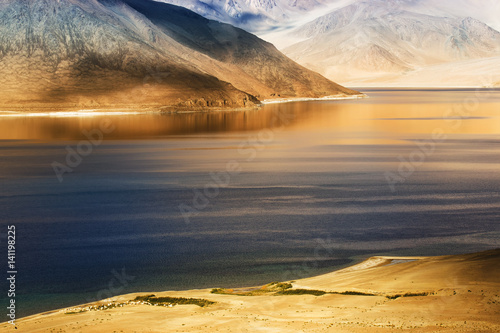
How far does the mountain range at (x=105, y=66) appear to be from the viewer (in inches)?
4771

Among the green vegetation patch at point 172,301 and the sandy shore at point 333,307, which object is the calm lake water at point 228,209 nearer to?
the green vegetation patch at point 172,301

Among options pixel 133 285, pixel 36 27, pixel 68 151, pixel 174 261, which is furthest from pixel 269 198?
pixel 36 27

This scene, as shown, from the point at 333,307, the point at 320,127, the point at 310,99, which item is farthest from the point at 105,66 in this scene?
the point at 333,307

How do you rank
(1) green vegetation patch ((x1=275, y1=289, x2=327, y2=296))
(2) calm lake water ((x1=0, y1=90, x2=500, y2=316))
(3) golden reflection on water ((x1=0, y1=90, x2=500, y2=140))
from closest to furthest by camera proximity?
(1) green vegetation patch ((x1=275, y1=289, x2=327, y2=296)) → (2) calm lake water ((x1=0, y1=90, x2=500, y2=316)) → (3) golden reflection on water ((x1=0, y1=90, x2=500, y2=140))

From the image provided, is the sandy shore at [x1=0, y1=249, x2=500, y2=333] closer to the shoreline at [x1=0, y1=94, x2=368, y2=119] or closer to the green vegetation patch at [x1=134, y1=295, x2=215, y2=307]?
the green vegetation patch at [x1=134, y1=295, x2=215, y2=307]

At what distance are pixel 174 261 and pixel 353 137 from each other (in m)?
42.2

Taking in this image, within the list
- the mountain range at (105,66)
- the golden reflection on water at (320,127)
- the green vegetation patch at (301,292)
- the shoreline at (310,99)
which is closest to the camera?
the green vegetation patch at (301,292)

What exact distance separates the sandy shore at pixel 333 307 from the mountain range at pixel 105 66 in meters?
99.3

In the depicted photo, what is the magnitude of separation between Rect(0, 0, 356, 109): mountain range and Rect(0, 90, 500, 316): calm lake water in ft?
210

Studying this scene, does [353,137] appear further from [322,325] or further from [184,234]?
[322,325]

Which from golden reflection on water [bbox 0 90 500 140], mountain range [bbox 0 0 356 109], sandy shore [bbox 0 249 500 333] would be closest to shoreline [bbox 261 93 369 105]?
mountain range [bbox 0 0 356 109]

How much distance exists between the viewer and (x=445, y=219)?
2684cm

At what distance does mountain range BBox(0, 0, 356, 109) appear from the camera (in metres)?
121

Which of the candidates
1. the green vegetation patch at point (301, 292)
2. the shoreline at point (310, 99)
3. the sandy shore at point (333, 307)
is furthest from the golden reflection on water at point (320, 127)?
the shoreline at point (310, 99)
